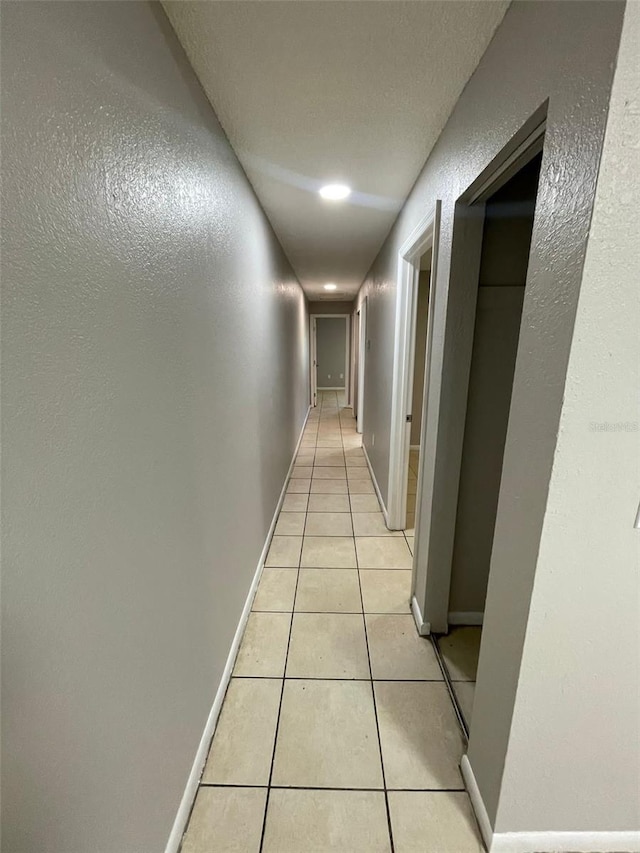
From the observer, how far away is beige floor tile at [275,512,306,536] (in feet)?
8.66

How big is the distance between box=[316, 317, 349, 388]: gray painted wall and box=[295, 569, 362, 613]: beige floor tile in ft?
24.1

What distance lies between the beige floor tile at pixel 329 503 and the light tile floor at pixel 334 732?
28.9 inches

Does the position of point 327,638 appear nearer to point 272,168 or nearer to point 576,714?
point 576,714

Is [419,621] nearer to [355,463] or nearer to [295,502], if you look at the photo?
[295,502]

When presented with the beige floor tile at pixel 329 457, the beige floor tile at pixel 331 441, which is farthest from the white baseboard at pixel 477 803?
the beige floor tile at pixel 331 441

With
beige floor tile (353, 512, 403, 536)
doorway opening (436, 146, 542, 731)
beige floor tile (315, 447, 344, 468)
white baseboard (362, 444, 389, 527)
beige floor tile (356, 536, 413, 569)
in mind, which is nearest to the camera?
doorway opening (436, 146, 542, 731)

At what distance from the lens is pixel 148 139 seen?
81cm

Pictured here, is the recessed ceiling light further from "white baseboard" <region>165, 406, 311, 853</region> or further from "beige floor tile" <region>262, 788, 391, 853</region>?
"beige floor tile" <region>262, 788, 391, 853</region>

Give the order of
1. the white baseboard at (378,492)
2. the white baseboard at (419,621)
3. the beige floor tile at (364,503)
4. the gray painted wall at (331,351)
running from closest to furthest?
1. the white baseboard at (419,621)
2. the white baseboard at (378,492)
3. the beige floor tile at (364,503)
4. the gray painted wall at (331,351)

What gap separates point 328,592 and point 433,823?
103 centimetres

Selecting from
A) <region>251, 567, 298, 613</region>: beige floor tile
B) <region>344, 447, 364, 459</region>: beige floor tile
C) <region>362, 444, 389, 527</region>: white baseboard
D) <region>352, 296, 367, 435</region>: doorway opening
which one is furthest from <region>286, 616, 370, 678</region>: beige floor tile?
<region>352, 296, 367, 435</region>: doorway opening

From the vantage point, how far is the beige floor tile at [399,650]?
1.51 meters

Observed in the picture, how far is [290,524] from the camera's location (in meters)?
2.76

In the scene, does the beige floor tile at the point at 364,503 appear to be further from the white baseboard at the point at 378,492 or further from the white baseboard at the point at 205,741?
the white baseboard at the point at 205,741
